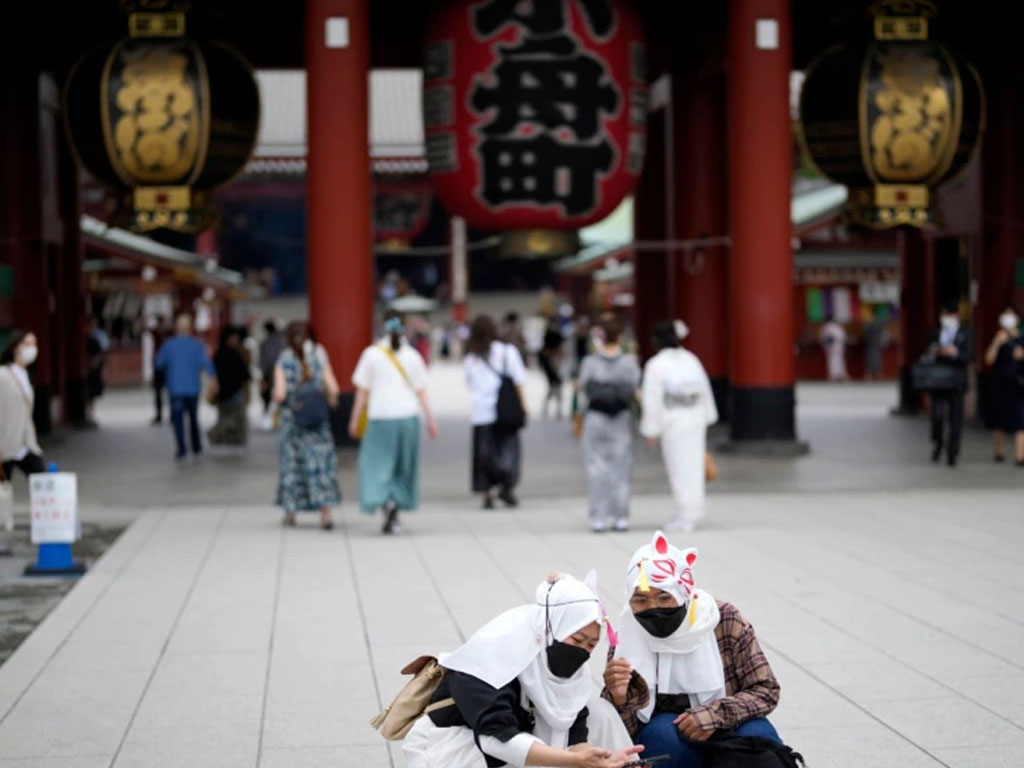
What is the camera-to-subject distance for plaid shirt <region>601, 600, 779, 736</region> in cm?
523

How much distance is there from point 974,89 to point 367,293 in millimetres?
6641

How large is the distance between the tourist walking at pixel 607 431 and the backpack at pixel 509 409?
1635mm

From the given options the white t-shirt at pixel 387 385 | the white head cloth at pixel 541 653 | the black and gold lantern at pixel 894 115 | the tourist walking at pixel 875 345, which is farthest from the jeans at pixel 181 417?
the tourist walking at pixel 875 345

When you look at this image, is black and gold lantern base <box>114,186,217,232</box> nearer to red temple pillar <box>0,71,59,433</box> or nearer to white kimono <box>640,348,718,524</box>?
red temple pillar <box>0,71,59,433</box>

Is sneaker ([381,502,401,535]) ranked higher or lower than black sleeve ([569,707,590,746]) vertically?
lower

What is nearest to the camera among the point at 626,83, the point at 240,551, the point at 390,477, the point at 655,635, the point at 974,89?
the point at 655,635

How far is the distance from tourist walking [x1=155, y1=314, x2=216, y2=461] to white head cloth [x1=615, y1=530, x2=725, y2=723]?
14.7m

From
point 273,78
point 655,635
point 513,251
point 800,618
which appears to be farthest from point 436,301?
point 655,635

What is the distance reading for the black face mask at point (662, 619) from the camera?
200 inches

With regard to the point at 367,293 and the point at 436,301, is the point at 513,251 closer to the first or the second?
the point at 367,293

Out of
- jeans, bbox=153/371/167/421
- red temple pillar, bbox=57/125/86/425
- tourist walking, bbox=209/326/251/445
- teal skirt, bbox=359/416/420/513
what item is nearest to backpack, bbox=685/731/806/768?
teal skirt, bbox=359/416/420/513

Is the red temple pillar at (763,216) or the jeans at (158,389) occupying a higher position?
the red temple pillar at (763,216)

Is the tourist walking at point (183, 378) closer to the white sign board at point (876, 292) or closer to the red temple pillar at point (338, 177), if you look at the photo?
the red temple pillar at point (338, 177)

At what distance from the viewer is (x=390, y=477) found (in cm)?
1297
